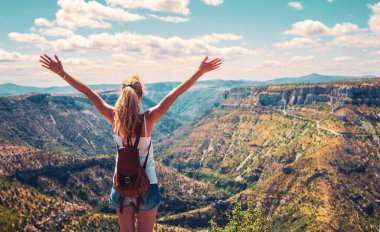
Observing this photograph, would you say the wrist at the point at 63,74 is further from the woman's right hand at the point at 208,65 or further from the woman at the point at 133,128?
the woman's right hand at the point at 208,65

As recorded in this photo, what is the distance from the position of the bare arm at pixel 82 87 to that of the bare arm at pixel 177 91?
1.52m

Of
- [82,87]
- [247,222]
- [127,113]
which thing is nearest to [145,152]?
[127,113]

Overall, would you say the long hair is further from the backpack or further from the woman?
the backpack

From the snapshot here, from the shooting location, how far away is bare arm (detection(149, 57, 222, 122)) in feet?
33.8

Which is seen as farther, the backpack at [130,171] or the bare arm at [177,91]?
the bare arm at [177,91]

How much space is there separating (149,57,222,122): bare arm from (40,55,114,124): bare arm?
1.52 meters

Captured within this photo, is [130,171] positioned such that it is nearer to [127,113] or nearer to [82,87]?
[127,113]

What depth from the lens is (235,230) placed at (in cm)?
3588

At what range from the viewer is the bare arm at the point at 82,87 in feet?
35.8

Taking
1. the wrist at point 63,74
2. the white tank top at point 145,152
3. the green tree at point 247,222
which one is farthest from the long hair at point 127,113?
the green tree at point 247,222

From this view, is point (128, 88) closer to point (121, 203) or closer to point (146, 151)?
point (146, 151)

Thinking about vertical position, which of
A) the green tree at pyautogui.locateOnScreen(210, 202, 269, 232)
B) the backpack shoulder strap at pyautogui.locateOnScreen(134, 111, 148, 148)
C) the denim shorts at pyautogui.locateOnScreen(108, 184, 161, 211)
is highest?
the backpack shoulder strap at pyautogui.locateOnScreen(134, 111, 148, 148)

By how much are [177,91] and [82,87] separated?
321 cm

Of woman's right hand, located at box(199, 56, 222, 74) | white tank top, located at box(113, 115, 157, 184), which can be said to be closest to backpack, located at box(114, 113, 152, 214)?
white tank top, located at box(113, 115, 157, 184)
